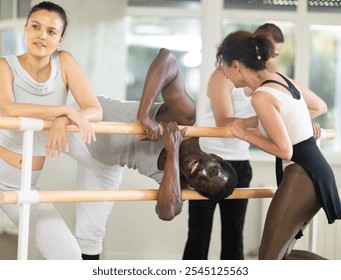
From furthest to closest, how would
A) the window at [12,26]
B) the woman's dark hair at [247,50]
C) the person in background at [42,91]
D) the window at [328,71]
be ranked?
1. the window at [328,71]
2. the window at [12,26]
3. the woman's dark hair at [247,50]
4. the person in background at [42,91]

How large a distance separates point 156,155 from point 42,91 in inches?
13.1

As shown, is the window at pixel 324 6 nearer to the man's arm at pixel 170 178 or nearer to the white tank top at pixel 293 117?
the white tank top at pixel 293 117

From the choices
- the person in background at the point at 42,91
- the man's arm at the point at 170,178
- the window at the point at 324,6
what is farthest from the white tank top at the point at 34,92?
the window at the point at 324,6

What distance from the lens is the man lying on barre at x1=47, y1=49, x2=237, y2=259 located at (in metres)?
1.52

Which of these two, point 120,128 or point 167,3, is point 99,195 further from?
point 167,3

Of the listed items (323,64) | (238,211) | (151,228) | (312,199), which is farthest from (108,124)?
(323,64)

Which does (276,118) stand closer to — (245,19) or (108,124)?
(108,124)

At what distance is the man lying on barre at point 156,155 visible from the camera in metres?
1.52

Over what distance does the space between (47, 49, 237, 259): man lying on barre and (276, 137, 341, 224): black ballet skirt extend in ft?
0.54

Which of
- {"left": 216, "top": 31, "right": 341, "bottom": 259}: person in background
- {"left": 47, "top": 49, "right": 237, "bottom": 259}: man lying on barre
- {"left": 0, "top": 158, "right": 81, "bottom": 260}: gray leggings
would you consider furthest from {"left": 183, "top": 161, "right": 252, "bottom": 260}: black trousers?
{"left": 0, "top": 158, "right": 81, "bottom": 260}: gray leggings

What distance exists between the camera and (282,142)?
1.48 meters

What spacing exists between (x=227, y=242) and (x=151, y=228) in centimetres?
77

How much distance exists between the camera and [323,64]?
281 cm
